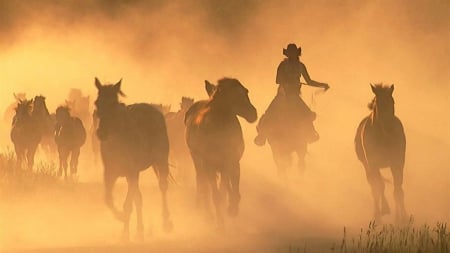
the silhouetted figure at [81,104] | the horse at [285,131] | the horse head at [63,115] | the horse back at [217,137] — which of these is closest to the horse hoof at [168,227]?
the horse back at [217,137]

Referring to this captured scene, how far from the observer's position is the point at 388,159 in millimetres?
17516

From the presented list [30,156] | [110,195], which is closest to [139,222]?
[110,195]

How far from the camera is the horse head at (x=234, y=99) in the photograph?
16.1 m

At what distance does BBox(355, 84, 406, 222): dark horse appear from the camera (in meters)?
17.2

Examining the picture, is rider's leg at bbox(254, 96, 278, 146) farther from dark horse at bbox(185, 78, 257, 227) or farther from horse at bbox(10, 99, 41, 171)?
horse at bbox(10, 99, 41, 171)

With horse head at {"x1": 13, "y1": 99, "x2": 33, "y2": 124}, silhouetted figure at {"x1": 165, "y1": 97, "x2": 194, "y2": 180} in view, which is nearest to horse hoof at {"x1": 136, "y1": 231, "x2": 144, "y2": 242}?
silhouetted figure at {"x1": 165, "y1": 97, "x2": 194, "y2": 180}

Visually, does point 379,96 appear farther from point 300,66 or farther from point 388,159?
point 300,66

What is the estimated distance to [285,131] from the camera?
2102 cm

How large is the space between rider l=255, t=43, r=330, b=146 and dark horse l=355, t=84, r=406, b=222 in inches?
119

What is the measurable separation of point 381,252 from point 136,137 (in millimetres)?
5634

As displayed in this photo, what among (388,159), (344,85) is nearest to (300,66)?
(388,159)

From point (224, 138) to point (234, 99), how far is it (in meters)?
0.74

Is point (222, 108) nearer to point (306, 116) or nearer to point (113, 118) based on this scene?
point (113, 118)

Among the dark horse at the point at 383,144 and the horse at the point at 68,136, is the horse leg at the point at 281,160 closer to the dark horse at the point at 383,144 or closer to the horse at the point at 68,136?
the dark horse at the point at 383,144
